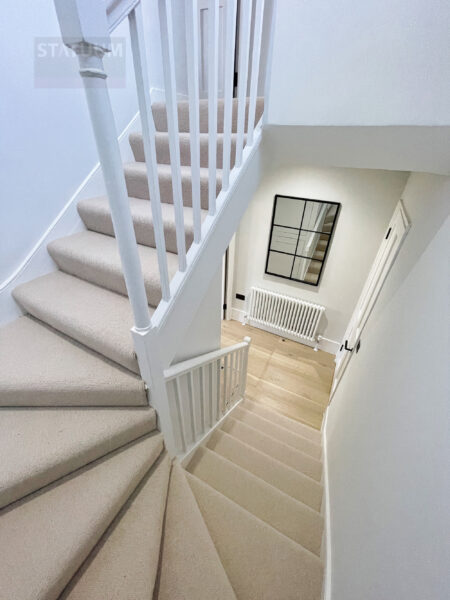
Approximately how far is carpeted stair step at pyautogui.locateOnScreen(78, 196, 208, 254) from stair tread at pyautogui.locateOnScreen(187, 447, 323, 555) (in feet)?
4.83

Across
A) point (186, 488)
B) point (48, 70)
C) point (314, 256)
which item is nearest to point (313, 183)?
point (314, 256)

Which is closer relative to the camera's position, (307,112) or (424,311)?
(424,311)

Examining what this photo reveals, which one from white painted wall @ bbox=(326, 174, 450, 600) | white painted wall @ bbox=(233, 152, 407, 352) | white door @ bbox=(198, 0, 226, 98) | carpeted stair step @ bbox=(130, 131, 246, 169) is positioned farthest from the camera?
white painted wall @ bbox=(233, 152, 407, 352)

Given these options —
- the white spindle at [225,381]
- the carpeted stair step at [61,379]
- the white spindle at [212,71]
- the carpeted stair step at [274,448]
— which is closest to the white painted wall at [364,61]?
the white spindle at [212,71]

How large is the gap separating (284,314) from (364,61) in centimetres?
279

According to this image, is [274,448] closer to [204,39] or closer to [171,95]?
[171,95]

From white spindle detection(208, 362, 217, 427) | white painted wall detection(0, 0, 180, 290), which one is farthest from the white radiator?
white painted wall detection(0, 0, 180, 290)

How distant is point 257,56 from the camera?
39.8 inches

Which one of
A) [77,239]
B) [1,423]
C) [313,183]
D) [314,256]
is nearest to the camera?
[1,423]

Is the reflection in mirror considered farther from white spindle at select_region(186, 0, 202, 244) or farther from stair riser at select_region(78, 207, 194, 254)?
white spindle at select_region(186, 0, 202, 244)

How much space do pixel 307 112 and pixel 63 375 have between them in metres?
1.59

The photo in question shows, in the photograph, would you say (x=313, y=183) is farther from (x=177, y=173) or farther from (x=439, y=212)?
(x=177, y=173)

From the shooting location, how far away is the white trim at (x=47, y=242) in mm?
1325

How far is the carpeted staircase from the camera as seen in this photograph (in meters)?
0.77
